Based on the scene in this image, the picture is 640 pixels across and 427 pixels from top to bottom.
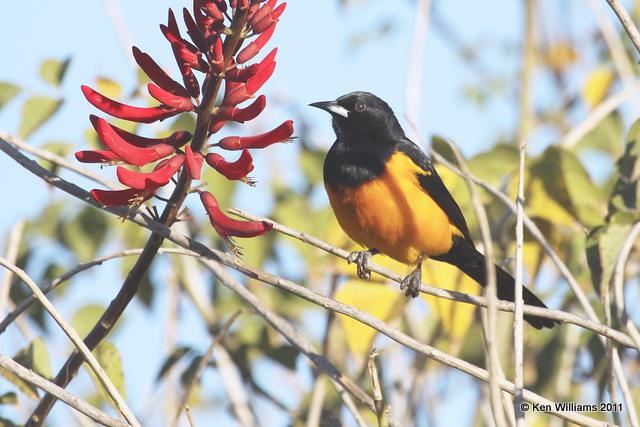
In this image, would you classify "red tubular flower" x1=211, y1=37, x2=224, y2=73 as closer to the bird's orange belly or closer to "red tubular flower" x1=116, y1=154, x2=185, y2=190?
"red tubular flower" x1=116, y1=154, x2=185, y2=190

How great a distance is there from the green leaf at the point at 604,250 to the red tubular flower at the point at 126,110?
Answer: 142 cm

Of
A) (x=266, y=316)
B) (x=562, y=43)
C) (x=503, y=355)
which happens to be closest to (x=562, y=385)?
(x=503, y=355)

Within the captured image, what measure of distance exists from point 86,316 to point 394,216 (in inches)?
55.2

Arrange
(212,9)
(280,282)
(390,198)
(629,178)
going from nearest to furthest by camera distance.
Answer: (212,9)
(280,282)
(629,178)
(390,198)

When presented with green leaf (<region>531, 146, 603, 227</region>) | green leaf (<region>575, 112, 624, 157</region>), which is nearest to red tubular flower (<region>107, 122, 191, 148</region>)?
green leaf (<region>531, 146, 603, 227</region>)

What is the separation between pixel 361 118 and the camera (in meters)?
4.57

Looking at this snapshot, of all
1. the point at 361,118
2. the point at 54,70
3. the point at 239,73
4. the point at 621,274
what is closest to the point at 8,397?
the point at 54,70

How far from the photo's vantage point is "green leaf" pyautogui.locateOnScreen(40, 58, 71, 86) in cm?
364

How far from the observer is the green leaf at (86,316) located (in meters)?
3.34

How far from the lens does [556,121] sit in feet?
19.0

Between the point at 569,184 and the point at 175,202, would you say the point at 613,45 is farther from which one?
the point at 175,202

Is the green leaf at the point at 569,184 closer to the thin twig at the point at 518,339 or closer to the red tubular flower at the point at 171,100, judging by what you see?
the thin twig at the point at 518,339

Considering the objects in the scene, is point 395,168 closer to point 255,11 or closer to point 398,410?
point 398,410

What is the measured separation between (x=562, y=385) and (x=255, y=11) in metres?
2.41
